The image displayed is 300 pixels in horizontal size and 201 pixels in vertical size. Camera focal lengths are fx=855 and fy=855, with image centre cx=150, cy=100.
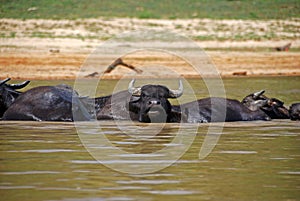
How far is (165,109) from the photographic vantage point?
41.1 feet

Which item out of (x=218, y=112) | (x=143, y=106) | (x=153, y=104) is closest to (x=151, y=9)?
(x=218, y=112)

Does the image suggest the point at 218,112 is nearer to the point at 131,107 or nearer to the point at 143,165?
the point at 131,107

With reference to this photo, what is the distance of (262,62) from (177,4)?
51.7ft

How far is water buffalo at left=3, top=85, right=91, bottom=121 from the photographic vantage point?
1236 cm

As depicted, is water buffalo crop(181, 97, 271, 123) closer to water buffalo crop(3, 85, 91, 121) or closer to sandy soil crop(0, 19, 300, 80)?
water buffalo crop(3, 85, 91, 121)

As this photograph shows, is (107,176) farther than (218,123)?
No

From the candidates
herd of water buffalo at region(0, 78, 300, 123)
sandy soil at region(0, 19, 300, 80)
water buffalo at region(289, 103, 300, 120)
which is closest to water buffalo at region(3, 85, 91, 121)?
herd of water buffalo at region(0, 78, 300, 123)

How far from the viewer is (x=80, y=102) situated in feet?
42.0

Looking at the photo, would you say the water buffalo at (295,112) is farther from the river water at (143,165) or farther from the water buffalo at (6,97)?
the water buffalo at (6,97)

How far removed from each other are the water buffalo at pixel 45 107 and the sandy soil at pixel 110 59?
1025 centimetres

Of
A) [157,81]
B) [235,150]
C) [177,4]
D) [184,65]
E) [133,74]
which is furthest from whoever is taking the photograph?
[177,4]

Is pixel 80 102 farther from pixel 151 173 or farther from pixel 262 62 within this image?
pixel 262 62

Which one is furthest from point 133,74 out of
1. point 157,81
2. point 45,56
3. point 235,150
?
point 235,150

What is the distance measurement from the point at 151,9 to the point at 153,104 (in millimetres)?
28367
